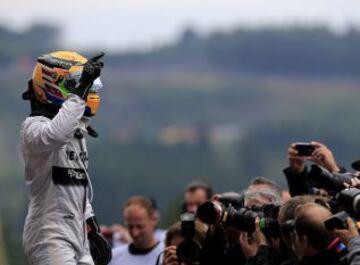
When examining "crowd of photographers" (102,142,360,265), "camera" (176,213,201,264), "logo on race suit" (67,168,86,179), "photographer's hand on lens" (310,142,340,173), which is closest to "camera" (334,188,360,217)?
"crowd of photographers" (102,142,360,265)

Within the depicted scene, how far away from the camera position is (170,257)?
11531 mm

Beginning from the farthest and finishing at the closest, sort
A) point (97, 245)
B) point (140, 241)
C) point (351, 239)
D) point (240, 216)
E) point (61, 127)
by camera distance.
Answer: point (140, 241)
point (97, 245)
point (240, 216)
point (61, 127)
point (351, 239)

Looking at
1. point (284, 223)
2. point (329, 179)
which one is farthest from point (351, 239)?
point (284, 223)

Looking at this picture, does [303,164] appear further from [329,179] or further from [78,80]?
[78,80]

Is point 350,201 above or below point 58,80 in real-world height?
below

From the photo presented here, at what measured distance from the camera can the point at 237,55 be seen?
326 feet

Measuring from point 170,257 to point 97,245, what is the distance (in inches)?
45.4

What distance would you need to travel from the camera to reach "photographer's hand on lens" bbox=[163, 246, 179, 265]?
37.6 feet

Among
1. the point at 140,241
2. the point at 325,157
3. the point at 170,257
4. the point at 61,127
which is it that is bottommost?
the point at 140,241

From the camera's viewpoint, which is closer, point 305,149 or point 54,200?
point 54,200

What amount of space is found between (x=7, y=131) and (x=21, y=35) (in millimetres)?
19012

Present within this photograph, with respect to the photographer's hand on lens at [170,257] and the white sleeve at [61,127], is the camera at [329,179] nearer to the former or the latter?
the white sleeve at [61,127]

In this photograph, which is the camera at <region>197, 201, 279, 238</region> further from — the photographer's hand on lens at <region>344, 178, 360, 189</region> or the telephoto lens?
the telephoto lens

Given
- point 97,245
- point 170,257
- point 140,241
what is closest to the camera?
point 97,245
